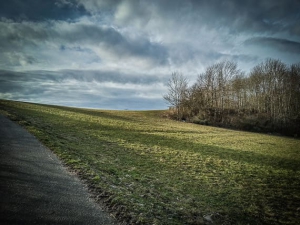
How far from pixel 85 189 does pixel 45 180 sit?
1598mm

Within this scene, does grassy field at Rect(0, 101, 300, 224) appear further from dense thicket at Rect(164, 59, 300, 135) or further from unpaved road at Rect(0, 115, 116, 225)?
dense thicket at Rect(164, 59, 300, 135)

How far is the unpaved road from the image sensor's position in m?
5.22

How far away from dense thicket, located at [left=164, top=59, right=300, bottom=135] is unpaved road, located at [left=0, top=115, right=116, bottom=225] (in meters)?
53.0

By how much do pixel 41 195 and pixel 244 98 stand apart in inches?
2818

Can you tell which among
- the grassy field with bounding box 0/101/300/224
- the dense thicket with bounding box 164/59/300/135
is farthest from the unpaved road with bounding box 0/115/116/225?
the dense thicket with bounding box 164/59/300/135

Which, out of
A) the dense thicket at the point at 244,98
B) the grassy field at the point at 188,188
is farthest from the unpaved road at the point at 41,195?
the dense thicket at the point at 244,98

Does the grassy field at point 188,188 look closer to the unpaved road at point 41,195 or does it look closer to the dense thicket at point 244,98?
the unpaved road at point 41,195

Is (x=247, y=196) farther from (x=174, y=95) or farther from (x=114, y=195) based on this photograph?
(x=174, y=95)

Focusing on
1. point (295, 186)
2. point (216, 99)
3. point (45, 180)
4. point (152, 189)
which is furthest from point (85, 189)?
point (216, 99)

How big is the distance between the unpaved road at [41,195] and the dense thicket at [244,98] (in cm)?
5303

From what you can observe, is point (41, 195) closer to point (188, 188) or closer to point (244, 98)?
point (188, 188)

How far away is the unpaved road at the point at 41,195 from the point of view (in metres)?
5.22

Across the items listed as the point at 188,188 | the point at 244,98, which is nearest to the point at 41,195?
the point at 188,188

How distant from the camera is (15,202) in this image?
5633 millimetres
